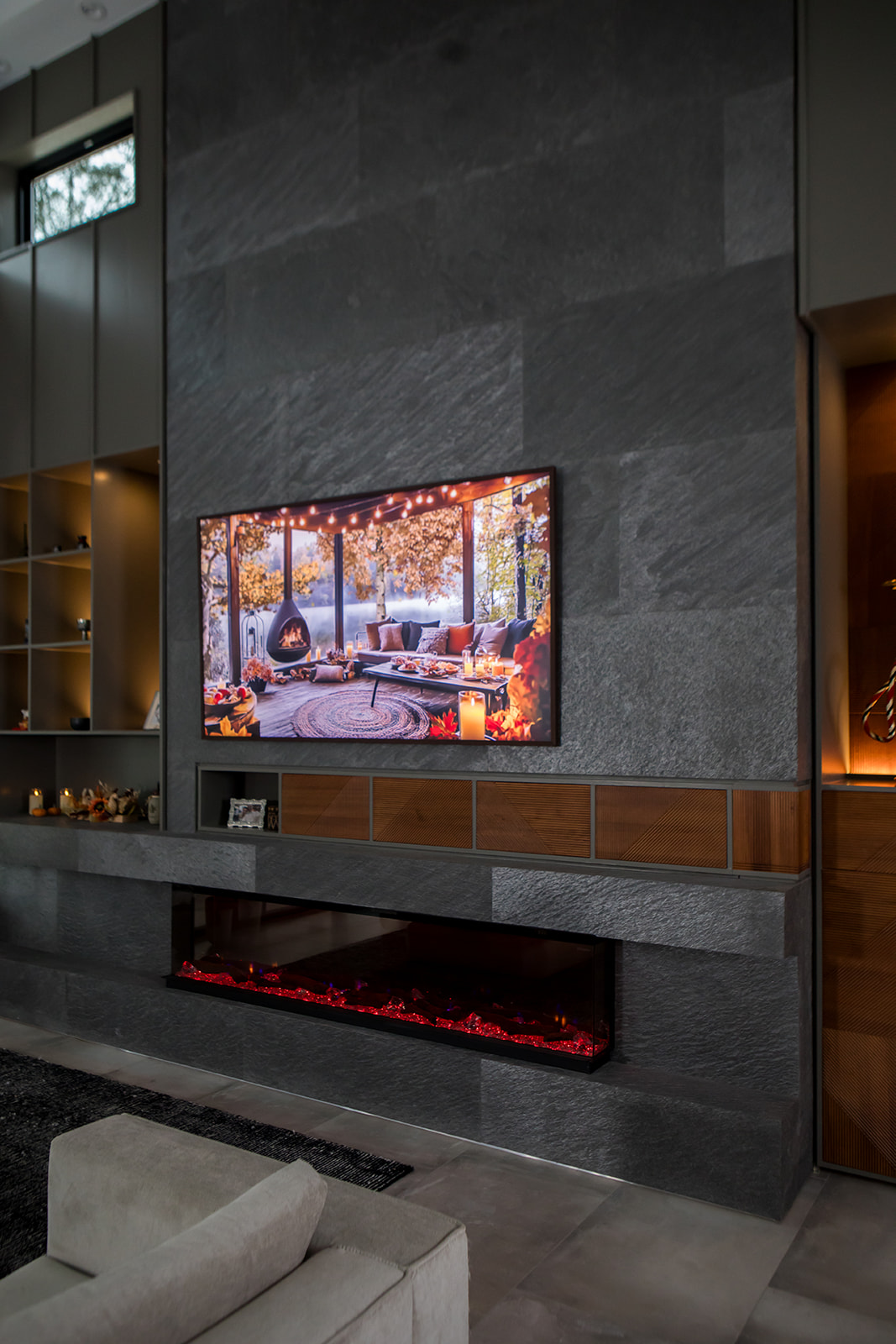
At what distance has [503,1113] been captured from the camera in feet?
11.4

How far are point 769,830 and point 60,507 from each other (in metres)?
4.10

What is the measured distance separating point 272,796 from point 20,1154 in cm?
175

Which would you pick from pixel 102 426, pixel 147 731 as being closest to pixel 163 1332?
pixel 147 731

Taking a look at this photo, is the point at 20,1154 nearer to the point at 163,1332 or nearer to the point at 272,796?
the point at 272,796

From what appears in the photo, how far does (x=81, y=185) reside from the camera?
5.39 metres

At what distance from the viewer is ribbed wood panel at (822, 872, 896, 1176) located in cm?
325

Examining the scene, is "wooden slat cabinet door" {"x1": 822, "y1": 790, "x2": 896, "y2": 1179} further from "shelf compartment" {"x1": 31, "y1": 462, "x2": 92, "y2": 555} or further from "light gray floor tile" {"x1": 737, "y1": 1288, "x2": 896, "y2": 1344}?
"shelf compartment" {"x1": 31, "y1": 462, "x2": 92, "y2": 555}

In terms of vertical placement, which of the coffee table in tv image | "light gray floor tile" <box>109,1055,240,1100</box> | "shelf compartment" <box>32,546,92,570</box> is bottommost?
"light gray floor tile" <box>109,1055,240,1100</box>

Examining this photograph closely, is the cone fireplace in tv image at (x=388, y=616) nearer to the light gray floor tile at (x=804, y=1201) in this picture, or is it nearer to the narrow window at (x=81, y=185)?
the light gray floor tile at (x=804, y=1201)

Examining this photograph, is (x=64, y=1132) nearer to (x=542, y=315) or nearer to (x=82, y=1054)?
(x=82, y=1054)

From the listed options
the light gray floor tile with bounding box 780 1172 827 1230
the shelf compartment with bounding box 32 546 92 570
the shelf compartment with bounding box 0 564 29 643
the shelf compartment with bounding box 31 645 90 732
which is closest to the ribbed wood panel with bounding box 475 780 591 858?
the light gray floor tile with bounding box 780 1172 827 1230

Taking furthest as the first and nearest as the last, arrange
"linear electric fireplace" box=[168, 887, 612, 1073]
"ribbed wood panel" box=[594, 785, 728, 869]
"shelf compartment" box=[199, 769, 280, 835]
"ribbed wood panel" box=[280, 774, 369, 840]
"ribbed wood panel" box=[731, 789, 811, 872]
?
"shelf compartment" box=[199, 769, 280, 835] → "ribbed wood panel" box=[280, 774, 369, 840] → "linear electric fireplace" box=[168, 887, 612, 1073] → "ribbed wood panel" box=[594, 785, 728, 869] → "ribbed wood panel" box=[731, 789, 811, 872]

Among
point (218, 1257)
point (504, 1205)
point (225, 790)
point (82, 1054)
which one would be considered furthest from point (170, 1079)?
point (218, 1257)

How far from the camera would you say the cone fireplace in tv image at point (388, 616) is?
3.72 meters
